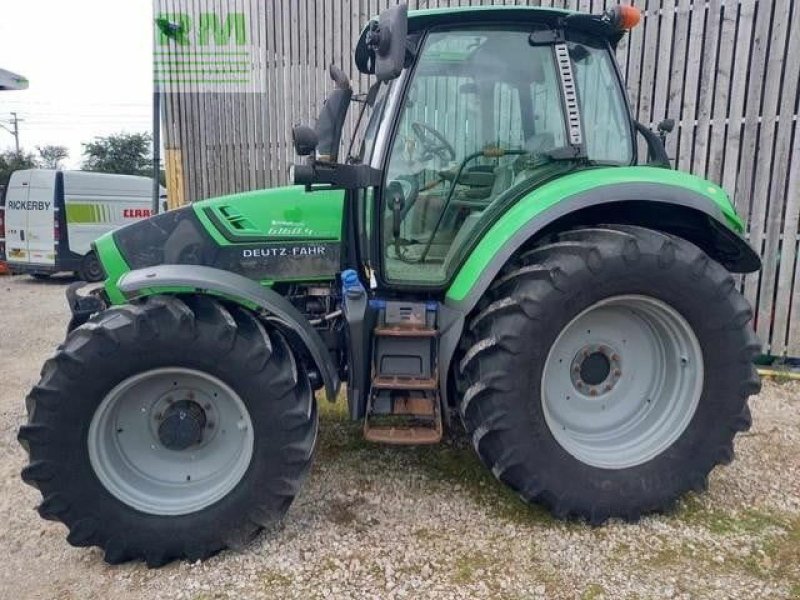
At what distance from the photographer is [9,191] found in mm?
11766

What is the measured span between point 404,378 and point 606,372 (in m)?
1.03

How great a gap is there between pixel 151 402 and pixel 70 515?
541 mm

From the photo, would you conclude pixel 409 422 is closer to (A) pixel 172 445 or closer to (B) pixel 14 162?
(A) pixel 172 445

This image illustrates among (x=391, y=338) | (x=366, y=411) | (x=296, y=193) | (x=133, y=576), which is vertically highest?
→ (x=296, y=193)

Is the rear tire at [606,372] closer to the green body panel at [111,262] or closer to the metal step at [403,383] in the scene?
the metal step at [403,383]

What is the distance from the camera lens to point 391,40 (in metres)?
2.44

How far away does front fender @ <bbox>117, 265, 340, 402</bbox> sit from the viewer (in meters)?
2.61

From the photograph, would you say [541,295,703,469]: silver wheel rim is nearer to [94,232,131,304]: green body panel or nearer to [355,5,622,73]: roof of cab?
[355,5,622,73]: roof of cab

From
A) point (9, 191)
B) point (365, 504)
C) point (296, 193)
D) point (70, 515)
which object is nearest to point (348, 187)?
point (296, 193)

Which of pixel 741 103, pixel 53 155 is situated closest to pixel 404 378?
pixel 741 103

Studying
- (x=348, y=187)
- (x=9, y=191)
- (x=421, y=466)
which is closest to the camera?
(x=348, y=187)

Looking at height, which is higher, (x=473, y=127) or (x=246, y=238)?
(x=473, y=127)

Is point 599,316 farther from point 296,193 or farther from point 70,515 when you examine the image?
point 70,515

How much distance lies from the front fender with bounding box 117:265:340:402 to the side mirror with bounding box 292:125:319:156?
66 cm
